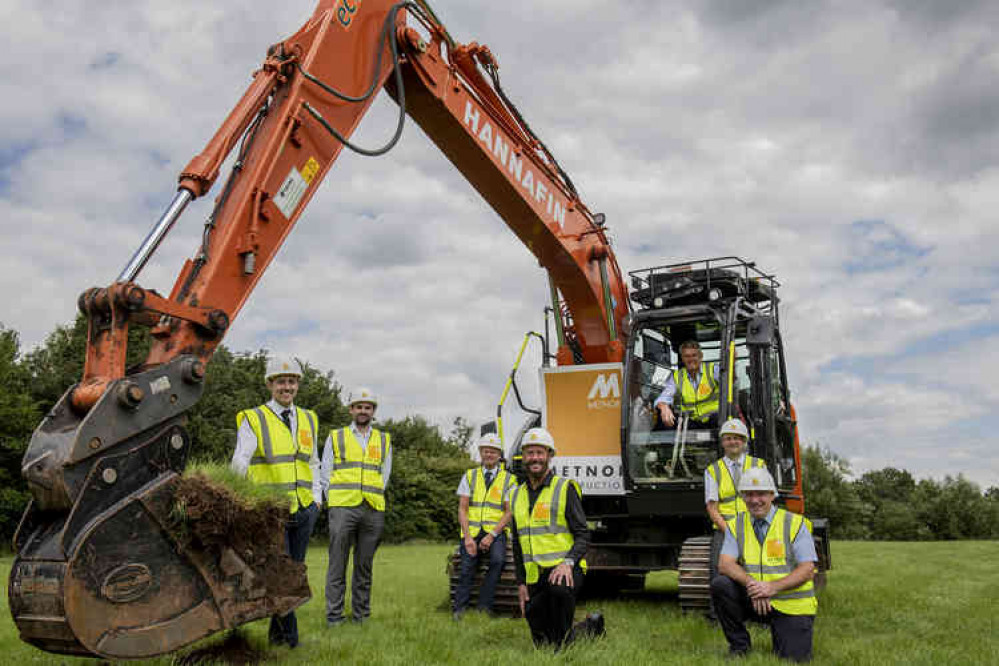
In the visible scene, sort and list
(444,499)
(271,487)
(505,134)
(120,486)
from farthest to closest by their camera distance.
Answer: (444,499) < (505,134) < (271,487) < (120,486)

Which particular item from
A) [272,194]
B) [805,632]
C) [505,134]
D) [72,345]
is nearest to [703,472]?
[805,632]

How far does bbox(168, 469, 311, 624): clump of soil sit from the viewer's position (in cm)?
456

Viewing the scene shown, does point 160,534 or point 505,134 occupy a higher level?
point 505,134

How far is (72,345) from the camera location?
28500 millimetres

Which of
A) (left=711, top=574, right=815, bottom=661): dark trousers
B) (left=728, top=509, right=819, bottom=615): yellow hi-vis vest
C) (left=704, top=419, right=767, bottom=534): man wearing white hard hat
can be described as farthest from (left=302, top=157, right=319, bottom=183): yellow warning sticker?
(left=704, top=419, right=767, bottom=534): man wearing white hard hat

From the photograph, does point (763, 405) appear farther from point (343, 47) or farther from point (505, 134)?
point (343, 47)

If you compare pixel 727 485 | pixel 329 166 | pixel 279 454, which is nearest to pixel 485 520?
pixel 727 485

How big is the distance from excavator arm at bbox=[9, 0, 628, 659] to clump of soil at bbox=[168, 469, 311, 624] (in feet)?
0.11

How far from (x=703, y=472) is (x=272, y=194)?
5.15m

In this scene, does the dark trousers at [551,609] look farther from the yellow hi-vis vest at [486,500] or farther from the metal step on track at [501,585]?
the yellow hi-vis vest at [486,500]

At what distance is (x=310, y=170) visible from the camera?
6.03 m

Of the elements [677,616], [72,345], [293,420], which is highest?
[72,345]

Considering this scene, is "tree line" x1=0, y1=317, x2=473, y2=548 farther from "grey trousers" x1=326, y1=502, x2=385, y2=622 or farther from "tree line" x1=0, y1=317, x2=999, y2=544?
"grey trousers" x1=326, y1=502, x2=385, y2=622

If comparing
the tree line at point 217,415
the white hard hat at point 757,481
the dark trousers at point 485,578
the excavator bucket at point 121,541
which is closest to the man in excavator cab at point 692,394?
the dark trousers at point 485,578
